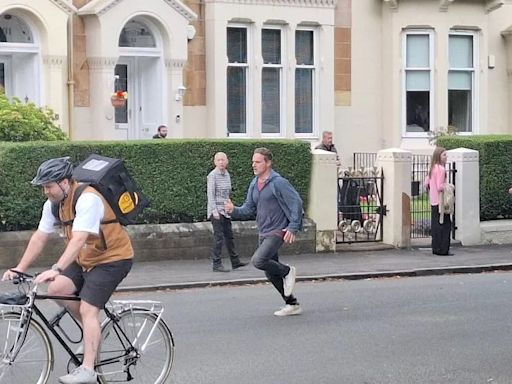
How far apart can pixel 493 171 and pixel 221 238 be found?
6.09 meters

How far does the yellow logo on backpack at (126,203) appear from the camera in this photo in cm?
718

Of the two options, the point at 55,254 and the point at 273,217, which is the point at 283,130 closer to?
the point at 55,254

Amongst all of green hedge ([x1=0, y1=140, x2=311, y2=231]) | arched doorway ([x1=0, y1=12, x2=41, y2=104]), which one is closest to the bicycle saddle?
green hedge ([x1=0, y1=140, x2=311, y2=231])

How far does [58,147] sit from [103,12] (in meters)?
6.92

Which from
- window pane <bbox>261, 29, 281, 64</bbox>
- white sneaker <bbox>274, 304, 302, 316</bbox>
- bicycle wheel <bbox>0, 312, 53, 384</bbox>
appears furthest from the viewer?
window pane <bbox>261, 29, 281, 64</bbox>

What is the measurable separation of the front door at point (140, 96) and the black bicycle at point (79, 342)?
15421 mm

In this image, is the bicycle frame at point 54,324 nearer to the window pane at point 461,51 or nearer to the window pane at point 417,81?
the window pane at point 417,81

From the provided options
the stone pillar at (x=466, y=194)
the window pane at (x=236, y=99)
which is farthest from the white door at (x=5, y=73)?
the stone pillar at (x=466, y=194)

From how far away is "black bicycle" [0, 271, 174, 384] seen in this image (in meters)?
6.87

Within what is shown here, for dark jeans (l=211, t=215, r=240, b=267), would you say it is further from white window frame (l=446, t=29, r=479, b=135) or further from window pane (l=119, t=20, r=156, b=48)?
white window frame (l=446, t=29, r=479, b=135)

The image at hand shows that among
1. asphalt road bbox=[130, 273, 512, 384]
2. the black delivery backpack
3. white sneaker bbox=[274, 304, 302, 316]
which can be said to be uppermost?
the black delivery backpack

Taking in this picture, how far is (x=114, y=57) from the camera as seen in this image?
850 inches

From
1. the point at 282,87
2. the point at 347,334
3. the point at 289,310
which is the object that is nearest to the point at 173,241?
the point at 289,310

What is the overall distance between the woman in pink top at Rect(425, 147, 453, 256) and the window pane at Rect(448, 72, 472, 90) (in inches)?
373
